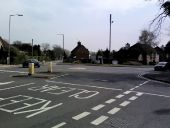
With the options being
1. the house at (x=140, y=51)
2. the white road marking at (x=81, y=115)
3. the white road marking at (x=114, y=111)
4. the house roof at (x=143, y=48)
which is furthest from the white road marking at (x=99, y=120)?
the house roof at (x=143, y=48)

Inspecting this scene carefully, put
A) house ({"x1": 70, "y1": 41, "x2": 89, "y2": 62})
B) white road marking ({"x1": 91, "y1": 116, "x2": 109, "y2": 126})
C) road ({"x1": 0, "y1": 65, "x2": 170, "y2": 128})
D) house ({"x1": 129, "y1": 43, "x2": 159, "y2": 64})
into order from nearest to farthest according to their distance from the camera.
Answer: road ({"x1": 0, "y1": 65, "x2": 170, "y2": 128}) < white road marking ({"x1": 91, "y1": 116, "x2": 109, "y2": 126}) < house ({"x1": 129, "y1": 43, "x2": 159, "y2": 64}) < house ({"x1": 70, "y1": 41, "x2": 89, "y2": 62})

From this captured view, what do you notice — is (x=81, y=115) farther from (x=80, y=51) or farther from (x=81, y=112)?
(x=80, y=51)

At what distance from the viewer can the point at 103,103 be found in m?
14.3

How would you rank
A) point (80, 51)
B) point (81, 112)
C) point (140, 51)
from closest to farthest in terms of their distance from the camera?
point (81, 112) < point (140, 51) < point (80, 51)

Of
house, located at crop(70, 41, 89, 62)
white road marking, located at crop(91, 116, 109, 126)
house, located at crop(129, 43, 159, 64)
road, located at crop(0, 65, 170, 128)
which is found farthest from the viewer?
house, located at crop(70, 41, 89, 62)

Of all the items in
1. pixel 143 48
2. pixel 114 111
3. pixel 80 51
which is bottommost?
pixel 114 111

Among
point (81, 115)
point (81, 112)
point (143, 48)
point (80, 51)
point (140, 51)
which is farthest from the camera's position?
point (80, 51)

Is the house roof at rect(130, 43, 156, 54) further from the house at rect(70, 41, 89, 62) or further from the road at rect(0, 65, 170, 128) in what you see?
the road at rect(0, 65, 170, 128)

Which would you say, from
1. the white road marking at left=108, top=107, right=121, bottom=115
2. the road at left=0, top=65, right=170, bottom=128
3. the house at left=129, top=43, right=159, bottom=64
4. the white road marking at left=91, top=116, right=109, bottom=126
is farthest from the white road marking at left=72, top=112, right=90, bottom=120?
the house at left=129, top=43, right=159, bottom=64

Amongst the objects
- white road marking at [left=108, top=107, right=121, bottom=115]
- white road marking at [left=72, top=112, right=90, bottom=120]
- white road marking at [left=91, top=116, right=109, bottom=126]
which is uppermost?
white road marking at [left=72, top=112, right=90, bottom=120]

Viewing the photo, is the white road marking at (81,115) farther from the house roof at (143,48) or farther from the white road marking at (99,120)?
the house roof at (143,48)

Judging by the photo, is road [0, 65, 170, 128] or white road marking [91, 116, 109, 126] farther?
white road marking [91, 116, 109, 126]

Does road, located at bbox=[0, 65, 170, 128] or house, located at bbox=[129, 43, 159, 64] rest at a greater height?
house, located at bbox=[129, 43, 159, 64]

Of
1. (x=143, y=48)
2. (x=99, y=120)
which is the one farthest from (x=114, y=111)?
(x=143, y=48)
